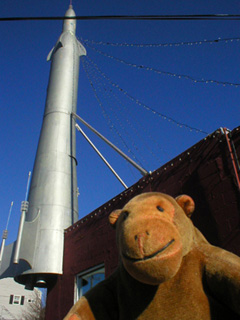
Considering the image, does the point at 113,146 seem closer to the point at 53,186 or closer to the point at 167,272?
the point at 53,186

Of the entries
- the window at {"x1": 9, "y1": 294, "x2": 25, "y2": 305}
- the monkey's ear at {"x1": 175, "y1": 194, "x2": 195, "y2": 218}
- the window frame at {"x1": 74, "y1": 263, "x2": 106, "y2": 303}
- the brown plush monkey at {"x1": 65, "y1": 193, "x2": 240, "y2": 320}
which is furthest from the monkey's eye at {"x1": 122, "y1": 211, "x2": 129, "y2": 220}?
the window at {"x1": 9, "y1": 294, "x2": 25, "y2": 305}

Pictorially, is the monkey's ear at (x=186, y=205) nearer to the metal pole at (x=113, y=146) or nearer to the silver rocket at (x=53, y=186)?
the metal pole at (x=113, y=146)

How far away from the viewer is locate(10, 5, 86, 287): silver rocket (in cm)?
784

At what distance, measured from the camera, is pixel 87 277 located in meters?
7.27

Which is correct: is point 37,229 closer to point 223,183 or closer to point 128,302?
point 223,183

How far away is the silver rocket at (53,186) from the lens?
7.84 meters

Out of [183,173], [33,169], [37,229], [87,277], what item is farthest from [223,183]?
[33,169]

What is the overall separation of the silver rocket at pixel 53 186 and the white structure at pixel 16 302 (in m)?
21.7

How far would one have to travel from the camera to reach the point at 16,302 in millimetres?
27688

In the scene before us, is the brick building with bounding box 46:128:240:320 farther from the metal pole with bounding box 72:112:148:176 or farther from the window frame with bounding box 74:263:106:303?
the metal pole with bounding box 72:112:148:176

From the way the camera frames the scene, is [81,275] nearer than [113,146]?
Yes

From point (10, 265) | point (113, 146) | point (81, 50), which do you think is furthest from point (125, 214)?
point (81, 50)

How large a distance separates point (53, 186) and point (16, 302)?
935 inches

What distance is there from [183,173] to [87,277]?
3772mm
